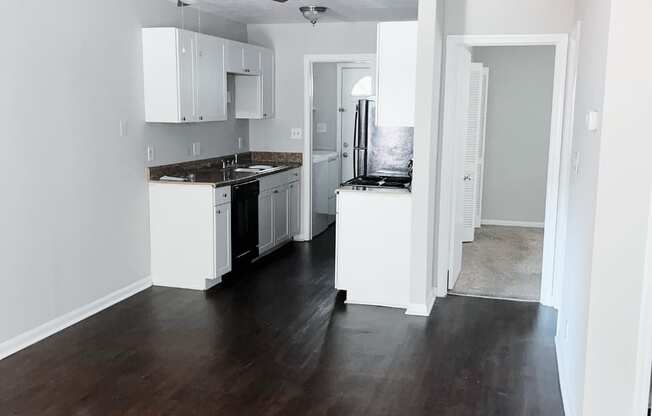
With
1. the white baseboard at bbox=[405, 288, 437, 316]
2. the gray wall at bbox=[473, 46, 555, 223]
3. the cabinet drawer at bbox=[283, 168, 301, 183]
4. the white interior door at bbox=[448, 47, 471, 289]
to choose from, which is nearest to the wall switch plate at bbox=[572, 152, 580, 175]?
the white interior door at bbox=[448, 47, 471, 289]

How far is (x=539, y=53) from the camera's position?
8.08m

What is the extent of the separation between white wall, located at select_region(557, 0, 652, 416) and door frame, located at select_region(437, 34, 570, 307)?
2.01 meters

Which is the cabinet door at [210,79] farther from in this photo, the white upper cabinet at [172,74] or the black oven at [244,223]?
the black oven at [244,223]

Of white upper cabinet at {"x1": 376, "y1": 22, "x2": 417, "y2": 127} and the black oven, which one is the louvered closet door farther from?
the black oven

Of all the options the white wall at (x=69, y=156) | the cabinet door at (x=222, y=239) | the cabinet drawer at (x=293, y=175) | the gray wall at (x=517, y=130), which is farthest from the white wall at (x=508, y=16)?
the gray wall at (x=517, y=130)

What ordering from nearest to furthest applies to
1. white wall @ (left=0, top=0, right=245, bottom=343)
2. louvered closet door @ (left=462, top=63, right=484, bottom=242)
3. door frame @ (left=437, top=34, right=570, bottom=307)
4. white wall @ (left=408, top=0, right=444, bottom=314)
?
white wall @ (left=0, top=0, right=245, bottom=343), white wall @ (left=408, top=0, right=444, bottom=314), door frame @ (left=437, top=34, right=570, bottom=307), louvered closet door @ (left=462, top=63, right=484, bottom=242)

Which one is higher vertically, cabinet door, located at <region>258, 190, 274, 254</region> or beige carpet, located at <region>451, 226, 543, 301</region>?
cabinet door, located at <region>258, 190, 274, 254</region>

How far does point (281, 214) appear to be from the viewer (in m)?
6.84

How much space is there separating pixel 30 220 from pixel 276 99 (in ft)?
12.2

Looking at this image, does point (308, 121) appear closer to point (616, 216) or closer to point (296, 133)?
point (296, 133)

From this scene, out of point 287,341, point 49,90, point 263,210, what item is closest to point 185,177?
point 263,210

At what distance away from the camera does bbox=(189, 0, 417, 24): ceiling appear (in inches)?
224

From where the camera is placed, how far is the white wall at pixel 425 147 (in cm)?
452

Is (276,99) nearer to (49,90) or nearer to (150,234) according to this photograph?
(150,234)
